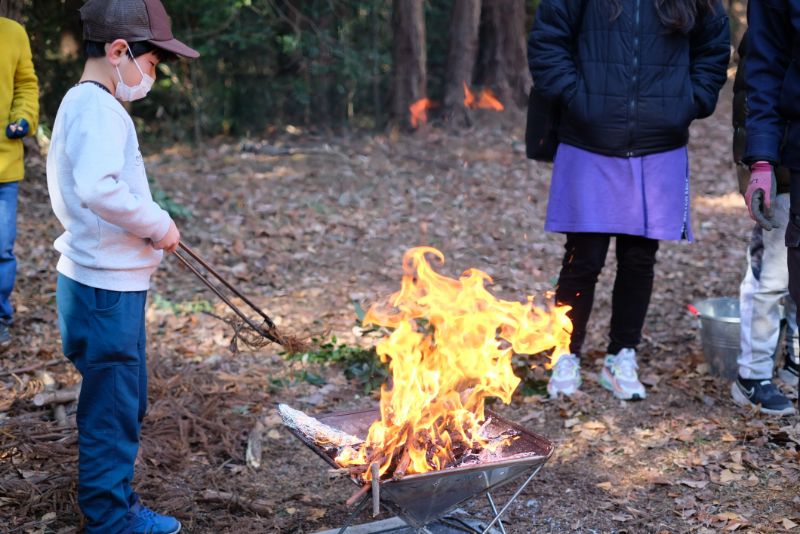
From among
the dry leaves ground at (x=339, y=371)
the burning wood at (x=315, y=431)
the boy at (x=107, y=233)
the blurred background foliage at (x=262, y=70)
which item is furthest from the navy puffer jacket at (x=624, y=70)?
the blurred background foliage at (x=262, y=70)

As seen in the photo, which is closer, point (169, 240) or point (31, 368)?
point (169, 240)

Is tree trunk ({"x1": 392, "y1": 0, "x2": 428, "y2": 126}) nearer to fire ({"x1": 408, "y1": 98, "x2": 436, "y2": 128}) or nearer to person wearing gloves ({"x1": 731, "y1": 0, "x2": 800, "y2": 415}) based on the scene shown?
fire ({"x1": 408, "y1": 98, "x2": 436, "y2": 128})

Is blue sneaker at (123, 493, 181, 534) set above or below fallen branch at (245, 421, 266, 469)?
above

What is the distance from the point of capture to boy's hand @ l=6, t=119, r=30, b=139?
5.22m

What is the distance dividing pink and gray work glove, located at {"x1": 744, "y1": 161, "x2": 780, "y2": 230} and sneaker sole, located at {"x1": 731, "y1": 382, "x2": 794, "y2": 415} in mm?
1409

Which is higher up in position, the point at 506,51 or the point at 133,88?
the point at 133,88

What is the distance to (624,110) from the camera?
181 inches

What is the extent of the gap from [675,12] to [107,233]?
3163 mm

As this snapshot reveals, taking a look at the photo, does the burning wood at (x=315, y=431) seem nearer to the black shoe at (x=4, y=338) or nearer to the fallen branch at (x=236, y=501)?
A: the fallen branch at (x=236, y=501)

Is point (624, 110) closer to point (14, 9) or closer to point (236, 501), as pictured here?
point (236, 501)

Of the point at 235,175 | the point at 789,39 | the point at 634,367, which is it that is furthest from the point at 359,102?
the point at 789,39

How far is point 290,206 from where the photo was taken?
9.23m

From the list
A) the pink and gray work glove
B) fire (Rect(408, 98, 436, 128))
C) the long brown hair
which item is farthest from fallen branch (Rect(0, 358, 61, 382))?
fire (Rect(408, 98, 436, 128))

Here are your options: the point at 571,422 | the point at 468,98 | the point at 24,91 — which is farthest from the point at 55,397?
the point at 468,98
